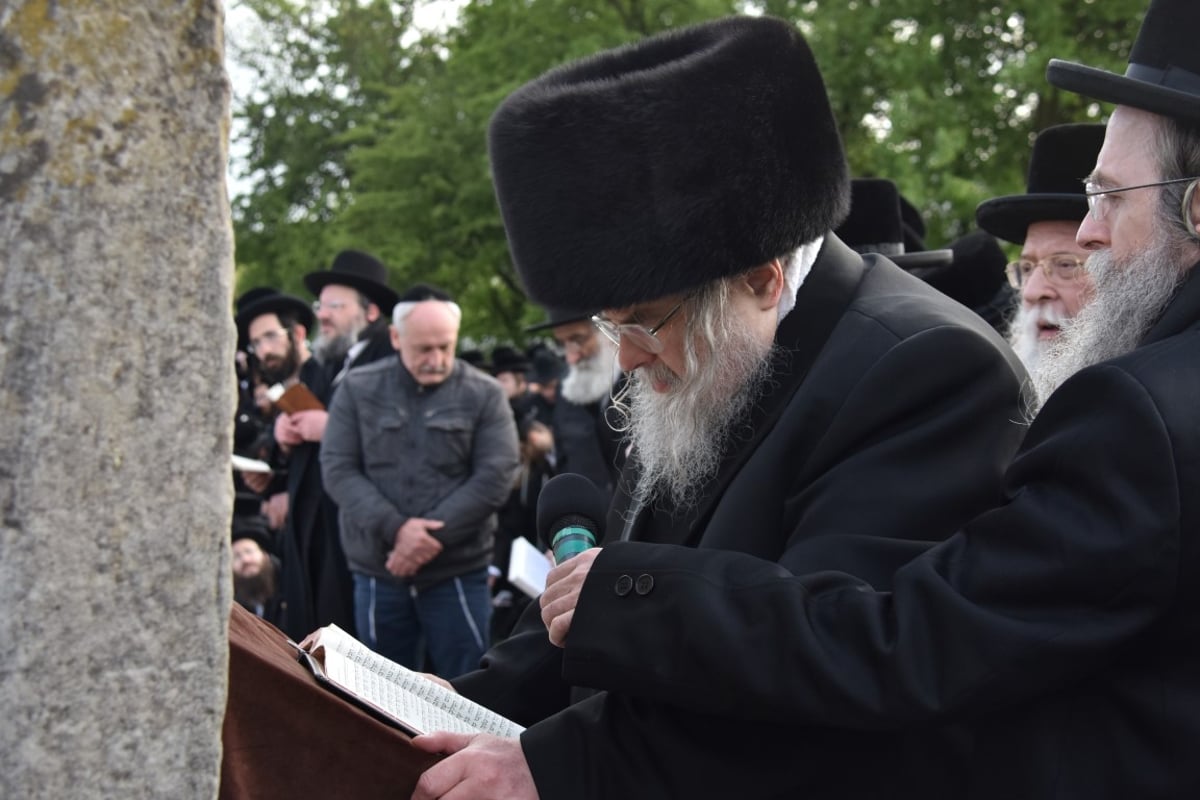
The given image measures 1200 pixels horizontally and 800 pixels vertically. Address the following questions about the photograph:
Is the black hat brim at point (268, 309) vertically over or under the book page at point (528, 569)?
over

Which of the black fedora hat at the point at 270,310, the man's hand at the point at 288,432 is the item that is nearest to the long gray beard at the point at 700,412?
the man's hand at the point at 288,432

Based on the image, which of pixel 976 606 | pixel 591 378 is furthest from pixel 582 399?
pixel 976 606

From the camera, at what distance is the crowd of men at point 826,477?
5.99ft

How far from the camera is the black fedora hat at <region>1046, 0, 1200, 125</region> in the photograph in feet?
6.60

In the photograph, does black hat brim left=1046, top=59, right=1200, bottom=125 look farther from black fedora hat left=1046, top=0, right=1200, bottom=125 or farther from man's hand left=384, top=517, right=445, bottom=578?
man's hand left=384, top=517, right=445, bottom=578

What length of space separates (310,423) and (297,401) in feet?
0.49

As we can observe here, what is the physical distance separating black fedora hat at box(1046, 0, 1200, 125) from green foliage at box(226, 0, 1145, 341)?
39.6ft

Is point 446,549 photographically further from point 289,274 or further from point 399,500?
point 289,274

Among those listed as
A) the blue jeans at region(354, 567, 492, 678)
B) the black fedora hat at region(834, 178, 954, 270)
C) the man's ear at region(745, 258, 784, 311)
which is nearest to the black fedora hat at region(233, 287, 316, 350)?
the blue jeans at region(354, 567, 492, 678)

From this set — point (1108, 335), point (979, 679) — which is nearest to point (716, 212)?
point (1108, 335)

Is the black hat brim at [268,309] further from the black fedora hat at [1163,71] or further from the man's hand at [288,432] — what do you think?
the black fedora hat at [1163,71]

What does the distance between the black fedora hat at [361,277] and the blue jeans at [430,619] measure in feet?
7.55

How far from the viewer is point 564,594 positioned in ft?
7.34

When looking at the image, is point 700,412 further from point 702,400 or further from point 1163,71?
point 1163,71
